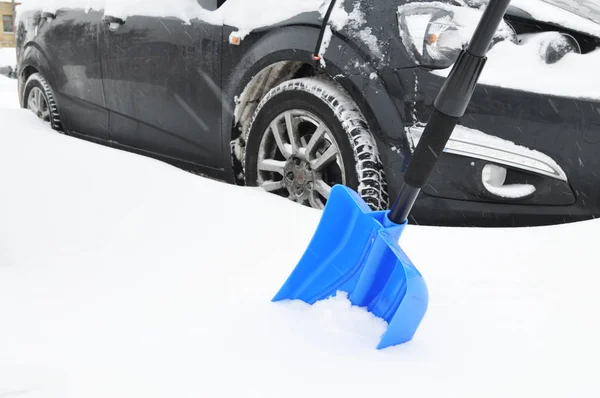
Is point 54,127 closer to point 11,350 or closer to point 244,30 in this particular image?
point 244,30

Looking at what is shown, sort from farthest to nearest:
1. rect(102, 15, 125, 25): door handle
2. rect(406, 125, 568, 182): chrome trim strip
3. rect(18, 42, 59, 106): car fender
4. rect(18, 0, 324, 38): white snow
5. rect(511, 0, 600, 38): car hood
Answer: rect(18, 42, 59, 106): car fender
rect(102, 15, 125, 25): door handle
rect(18, 0, 324, 38): white snow
rect(511, 0, 600, 38): car hood
rect(406, 125, 568, 182): chrome trim strip

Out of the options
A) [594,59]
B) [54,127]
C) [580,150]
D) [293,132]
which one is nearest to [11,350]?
[293,132]

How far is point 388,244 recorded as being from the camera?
4.55 feet

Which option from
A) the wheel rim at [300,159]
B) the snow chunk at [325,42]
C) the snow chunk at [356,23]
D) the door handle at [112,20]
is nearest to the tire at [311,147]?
the wheel rim at [300,159]

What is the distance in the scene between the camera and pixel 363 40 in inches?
88.8

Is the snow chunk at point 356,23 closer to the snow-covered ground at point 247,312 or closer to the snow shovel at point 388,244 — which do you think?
the snow-covered ground at point 247,312

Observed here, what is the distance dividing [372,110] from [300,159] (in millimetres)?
406

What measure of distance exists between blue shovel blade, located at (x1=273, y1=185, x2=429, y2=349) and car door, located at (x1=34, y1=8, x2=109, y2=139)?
2603 millimetres

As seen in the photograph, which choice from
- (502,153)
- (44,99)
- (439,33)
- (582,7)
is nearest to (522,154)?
(502,153)

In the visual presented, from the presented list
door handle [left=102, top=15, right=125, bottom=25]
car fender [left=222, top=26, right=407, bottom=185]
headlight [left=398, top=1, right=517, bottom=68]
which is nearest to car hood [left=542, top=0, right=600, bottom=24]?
headlight [left=398, top=1, right=517, bottom=68]

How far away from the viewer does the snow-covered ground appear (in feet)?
3.99

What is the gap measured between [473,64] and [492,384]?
66 centimetres

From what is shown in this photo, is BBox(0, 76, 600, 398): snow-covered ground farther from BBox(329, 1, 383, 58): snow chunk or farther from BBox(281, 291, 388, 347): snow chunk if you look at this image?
BBox(329, 1, 383, 58): snow chunk

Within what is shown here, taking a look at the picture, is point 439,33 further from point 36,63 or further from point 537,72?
point 36,63
